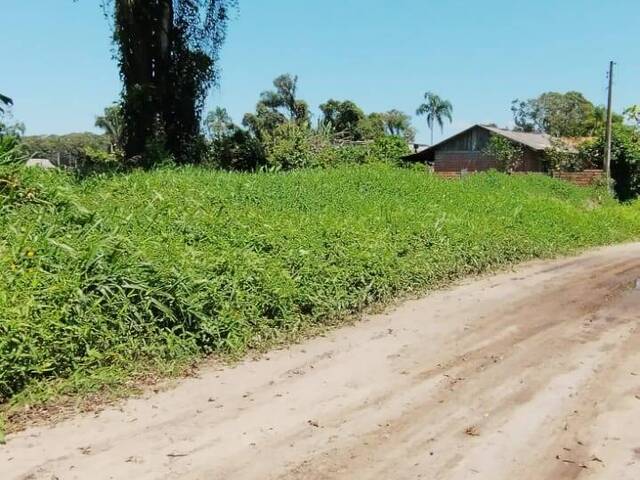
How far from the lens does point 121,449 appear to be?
3.75 meters

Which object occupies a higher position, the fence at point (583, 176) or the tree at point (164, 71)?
the tree at point (164, 71)

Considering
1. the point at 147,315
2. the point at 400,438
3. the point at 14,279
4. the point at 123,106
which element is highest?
the point at 123,106

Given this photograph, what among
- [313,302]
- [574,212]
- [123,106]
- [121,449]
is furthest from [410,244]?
[123,106]

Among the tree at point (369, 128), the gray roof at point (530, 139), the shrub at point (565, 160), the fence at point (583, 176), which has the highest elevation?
the tree at point (369, 128)

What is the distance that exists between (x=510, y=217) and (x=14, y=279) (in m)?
10.6

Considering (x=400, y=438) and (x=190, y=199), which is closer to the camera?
(x=400, y=438)

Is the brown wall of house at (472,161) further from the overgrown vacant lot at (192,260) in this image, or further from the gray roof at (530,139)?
the overgrown vacant lot at (192,260)

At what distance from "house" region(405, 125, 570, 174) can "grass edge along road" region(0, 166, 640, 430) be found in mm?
19789

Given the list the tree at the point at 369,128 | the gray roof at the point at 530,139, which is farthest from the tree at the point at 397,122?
the gray roof at the point at 530,139

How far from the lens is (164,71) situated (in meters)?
18.1

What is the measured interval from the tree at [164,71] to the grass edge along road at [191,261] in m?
5.11

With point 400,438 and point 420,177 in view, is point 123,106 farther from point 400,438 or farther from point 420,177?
point 400,438

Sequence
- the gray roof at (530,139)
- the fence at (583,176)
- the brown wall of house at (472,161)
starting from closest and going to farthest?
the fence at (583,176)
the gray roof at (530,139)
the brown wall of house at (472,161)

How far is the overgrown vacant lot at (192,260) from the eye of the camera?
4773 mm
